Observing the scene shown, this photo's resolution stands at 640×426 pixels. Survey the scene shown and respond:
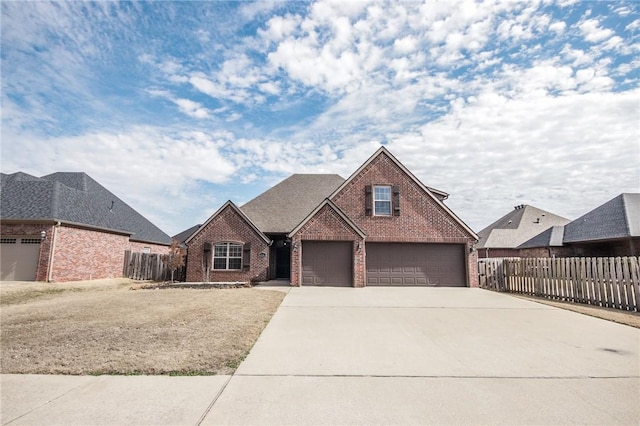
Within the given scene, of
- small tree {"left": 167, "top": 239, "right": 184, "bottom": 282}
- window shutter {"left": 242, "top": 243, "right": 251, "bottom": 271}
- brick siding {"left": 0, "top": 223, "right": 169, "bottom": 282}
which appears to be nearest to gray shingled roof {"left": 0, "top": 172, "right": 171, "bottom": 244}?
brick siding {"left": 0, "top": 223, "right": 169, "bottom": 282}

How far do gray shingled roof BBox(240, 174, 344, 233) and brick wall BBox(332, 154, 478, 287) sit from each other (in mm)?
4678

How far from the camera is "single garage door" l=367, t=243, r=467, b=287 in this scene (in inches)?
686

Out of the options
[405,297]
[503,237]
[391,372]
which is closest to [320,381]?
[391,372]

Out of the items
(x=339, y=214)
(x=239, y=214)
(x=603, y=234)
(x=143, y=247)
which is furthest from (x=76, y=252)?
(x=603, y=234)

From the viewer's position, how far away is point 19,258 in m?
17.9

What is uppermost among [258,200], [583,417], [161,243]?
[258,200]

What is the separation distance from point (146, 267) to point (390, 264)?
53.7 feet

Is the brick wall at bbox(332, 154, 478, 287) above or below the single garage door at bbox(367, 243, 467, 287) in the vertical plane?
above

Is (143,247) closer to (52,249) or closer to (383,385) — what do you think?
(52,249)

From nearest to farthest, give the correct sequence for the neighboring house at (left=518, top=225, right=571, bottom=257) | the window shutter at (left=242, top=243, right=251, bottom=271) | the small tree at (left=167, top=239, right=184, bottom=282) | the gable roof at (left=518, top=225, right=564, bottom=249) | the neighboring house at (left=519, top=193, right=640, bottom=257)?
the window shutter at (left=242, top=243, right=251, bottom=271) → the small tree at (left=167, top=239, right=184, bottom=282) → the neighboring house at (left=519, top=193, right=640, bottom=257) → the neighboring house at (left=518, top=225, right=571, bottom=257) → the gable roof at (left=518, top=225, right=564, bottom=249)

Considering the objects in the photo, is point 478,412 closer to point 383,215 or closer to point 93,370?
point 93,370

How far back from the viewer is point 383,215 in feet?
60.1

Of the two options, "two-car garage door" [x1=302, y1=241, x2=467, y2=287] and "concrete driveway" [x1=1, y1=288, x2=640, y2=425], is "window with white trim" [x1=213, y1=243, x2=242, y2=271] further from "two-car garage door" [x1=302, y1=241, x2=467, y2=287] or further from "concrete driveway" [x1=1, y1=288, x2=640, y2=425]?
"concrete driveway" [x1=1, y1=288, x2=640, y2=425]

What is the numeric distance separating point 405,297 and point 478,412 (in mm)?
9578
